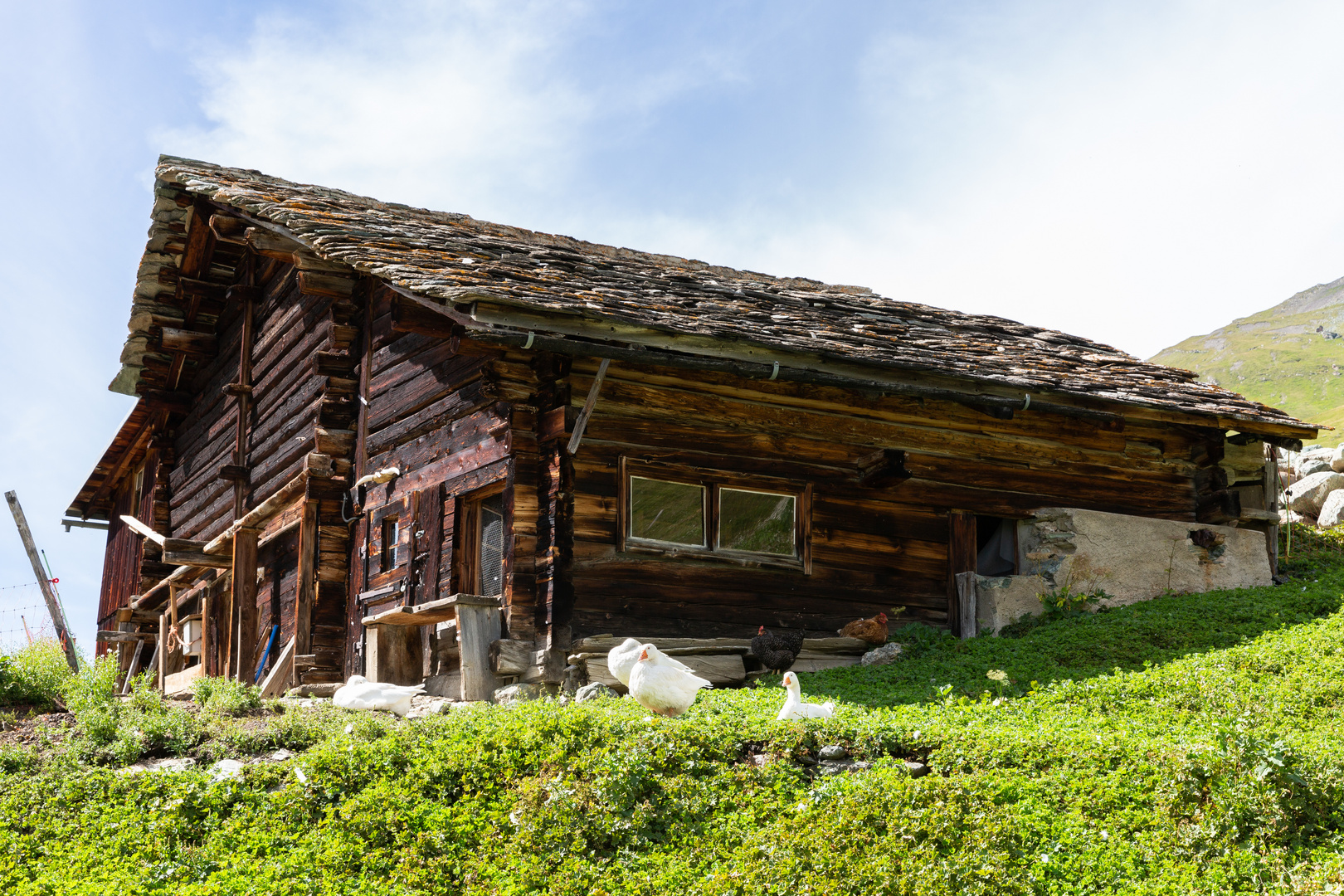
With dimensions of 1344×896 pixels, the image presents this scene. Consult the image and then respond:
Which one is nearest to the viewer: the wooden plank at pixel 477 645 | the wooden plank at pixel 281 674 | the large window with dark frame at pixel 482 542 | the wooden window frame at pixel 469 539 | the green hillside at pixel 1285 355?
the wooden plank at pixel 477 645

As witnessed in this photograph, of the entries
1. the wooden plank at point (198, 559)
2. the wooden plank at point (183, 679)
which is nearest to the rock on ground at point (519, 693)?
the wooden plank at point (198, 559)

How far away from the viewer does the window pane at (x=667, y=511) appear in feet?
40.1

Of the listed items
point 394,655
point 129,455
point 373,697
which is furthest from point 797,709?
point 129,455

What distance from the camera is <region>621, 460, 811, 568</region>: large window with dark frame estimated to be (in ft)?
40.1

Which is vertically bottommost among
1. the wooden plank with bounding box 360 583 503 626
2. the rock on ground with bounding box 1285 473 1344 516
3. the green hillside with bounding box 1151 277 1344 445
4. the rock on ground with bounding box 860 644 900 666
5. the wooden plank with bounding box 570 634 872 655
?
the rock on ground with bounding box 860 644 900 666

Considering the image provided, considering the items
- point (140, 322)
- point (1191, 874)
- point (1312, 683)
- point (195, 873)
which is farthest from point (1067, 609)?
point (140, 322)

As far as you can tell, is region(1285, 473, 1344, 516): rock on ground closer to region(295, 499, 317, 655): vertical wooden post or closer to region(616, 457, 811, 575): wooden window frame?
region(616, 457, 811, 575): wooden window frame

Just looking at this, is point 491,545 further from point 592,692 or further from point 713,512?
point 592,692

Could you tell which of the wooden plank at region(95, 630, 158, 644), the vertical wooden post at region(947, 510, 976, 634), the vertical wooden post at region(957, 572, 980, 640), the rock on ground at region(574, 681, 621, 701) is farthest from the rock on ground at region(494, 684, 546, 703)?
the wooden plank at region(95, 630, 158, 644)

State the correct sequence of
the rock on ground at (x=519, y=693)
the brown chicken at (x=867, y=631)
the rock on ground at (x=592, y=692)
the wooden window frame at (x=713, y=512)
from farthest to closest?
the brown chicken at (x=867, y=631) < the wooden window frame at (x=713, y=512) < the rock on ground at (x=519, y=693) < the rock on ground at (x=592, y=692)

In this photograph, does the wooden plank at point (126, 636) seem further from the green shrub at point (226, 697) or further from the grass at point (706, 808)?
the grass at point (706, 808)

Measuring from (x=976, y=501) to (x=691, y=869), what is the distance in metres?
8.47

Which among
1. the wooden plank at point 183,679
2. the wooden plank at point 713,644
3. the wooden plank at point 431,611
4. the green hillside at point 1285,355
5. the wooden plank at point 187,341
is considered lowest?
the wooden plank at point 183,679

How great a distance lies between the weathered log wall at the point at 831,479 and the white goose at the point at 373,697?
172 centimetres
